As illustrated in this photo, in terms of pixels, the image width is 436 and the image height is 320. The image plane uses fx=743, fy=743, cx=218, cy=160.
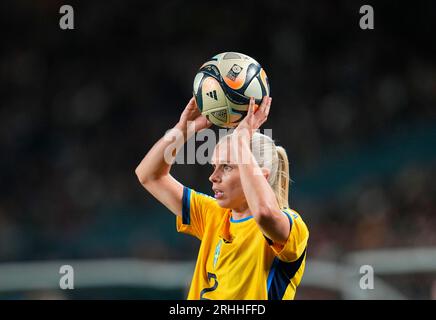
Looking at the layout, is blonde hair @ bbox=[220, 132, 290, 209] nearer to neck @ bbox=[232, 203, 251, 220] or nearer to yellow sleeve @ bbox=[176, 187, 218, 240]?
neck @ bbox=[232, 203, 251, 220]

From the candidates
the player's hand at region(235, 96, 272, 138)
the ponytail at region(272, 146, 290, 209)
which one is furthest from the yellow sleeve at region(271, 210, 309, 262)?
the player's hand at region(235, 96, 272, 138)

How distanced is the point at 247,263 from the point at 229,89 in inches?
41.4

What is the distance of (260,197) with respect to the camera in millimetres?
3824

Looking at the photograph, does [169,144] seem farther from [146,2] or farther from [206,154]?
[146,2]

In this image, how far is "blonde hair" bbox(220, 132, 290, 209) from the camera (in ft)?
13.7

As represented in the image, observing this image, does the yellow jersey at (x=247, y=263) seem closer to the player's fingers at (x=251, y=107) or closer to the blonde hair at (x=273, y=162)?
the blonde hair at (x=273, y=162)

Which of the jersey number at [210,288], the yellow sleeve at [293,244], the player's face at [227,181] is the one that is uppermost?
the player's face at [227,181]

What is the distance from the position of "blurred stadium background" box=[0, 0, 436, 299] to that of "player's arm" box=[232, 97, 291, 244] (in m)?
5.05

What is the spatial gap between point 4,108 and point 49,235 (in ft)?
7.88

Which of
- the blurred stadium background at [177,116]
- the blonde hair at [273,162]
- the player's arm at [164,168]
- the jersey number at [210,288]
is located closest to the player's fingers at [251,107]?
the blonde hair at [273,162]

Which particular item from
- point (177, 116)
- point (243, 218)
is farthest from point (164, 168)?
point (177, 116)

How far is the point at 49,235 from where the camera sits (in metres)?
9.92

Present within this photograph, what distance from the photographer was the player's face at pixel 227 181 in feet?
13.6
